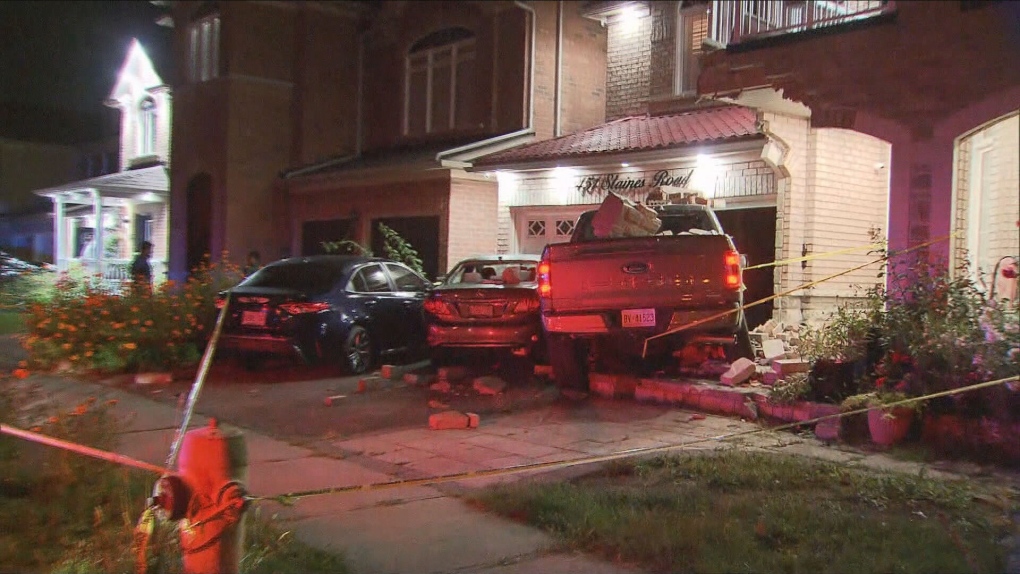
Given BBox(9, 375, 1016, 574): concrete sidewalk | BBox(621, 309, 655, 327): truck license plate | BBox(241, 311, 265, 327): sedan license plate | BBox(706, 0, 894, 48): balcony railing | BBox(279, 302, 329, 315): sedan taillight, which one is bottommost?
BBox(9, 375, 1016, 574): concrete sidewalk

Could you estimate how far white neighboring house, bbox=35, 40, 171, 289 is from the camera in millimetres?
22953

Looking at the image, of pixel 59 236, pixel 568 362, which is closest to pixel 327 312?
pixel 568 362

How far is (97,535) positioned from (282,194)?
54.5ft

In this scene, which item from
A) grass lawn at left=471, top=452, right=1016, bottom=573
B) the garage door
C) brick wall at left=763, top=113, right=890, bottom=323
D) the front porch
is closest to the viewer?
grass lawn at left=471, top=452, right=1016, bottom=573

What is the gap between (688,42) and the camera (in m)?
15.3

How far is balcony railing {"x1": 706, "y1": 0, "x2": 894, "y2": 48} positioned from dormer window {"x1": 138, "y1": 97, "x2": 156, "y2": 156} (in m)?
18.9

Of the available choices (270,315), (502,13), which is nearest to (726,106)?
(502,13)

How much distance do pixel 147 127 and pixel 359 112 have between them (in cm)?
855

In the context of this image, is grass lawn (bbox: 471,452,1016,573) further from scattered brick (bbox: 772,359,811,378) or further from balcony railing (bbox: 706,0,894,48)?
balcony railing (bbox: 706,0,894,48)

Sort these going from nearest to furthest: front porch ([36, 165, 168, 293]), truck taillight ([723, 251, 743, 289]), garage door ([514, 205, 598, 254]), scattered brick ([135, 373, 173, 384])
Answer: truck taillight ([723, 251, 743, 289]), scattered brick ([135, 373, 173, 384]), garage door ([514, 205, 598, 254]), front porch ([36, 165, 168, 293])

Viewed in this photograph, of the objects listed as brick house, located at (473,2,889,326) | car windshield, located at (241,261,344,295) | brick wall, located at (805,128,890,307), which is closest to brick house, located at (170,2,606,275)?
brick house, located at (473,2,889,326)

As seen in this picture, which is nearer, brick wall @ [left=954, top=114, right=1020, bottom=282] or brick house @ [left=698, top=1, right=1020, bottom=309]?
brick house @ [left=698, top=1, right=1020, bottom=309]

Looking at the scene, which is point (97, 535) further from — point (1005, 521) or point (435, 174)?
point (435, 174)

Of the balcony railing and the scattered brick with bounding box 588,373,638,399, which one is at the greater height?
the balcony railing
